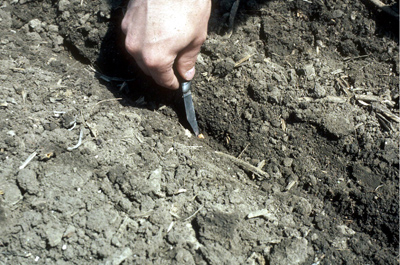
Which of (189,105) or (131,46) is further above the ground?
(131,46)

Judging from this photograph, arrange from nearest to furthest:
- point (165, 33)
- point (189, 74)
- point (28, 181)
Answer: point (28, 181) < point (165, 33) < point (189, 74)

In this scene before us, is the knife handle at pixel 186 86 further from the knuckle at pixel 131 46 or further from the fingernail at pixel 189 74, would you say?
the knuckle at pixel 131 46

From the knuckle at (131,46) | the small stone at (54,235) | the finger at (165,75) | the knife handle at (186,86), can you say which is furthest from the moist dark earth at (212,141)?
the knuckle at (131,46)

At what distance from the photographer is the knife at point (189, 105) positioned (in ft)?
7.72

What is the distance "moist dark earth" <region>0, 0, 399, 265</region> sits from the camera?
1857 mm

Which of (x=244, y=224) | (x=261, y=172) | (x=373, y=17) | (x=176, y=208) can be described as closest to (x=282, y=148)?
(x=261, y=172)

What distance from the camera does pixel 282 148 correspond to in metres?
2.28

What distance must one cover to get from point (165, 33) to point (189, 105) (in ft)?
1.78

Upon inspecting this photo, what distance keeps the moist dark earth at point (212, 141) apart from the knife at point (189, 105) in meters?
0.08

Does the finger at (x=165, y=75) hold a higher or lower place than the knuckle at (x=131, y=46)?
lower

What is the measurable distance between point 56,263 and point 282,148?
5.07 ft

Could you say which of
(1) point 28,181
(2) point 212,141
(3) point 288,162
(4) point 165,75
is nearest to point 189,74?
(4) point 165,75

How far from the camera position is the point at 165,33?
2.08 metres

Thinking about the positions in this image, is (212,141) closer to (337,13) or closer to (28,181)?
(28,181)
